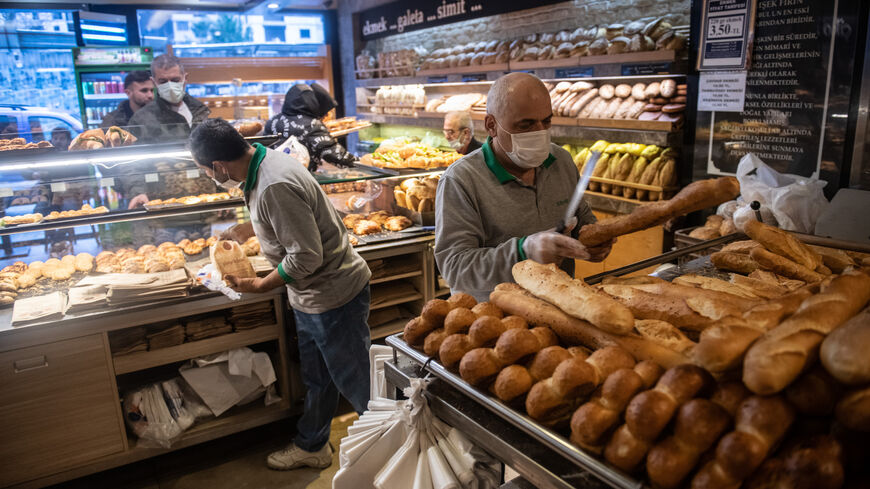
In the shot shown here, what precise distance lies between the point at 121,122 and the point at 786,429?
594 cm

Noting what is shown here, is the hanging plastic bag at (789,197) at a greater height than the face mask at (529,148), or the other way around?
the face mask at (529,148)

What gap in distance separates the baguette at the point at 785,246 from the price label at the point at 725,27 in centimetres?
252

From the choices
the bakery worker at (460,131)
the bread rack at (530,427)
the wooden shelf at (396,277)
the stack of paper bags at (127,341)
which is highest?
the bakery worker at (460,131)

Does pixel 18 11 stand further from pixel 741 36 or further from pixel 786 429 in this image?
pixel 786 429

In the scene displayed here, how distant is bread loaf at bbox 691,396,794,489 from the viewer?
87cm

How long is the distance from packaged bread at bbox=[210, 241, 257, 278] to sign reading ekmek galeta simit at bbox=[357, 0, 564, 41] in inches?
178

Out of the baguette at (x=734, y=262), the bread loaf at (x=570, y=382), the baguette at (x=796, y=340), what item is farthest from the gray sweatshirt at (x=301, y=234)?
the baguette at (x=796, y=340)

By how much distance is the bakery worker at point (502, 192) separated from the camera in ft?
6.92

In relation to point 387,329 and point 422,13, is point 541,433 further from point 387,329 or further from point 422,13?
point 422,13

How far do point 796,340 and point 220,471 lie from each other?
11.0 feet

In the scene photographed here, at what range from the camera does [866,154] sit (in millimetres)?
3445

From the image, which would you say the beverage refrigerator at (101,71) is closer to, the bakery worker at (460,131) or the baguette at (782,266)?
the bakery worker at (460,131)

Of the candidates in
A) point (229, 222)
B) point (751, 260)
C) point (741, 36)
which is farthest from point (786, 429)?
point (741, 36)

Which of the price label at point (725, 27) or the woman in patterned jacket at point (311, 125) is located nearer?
the price label at point (725, 27)
